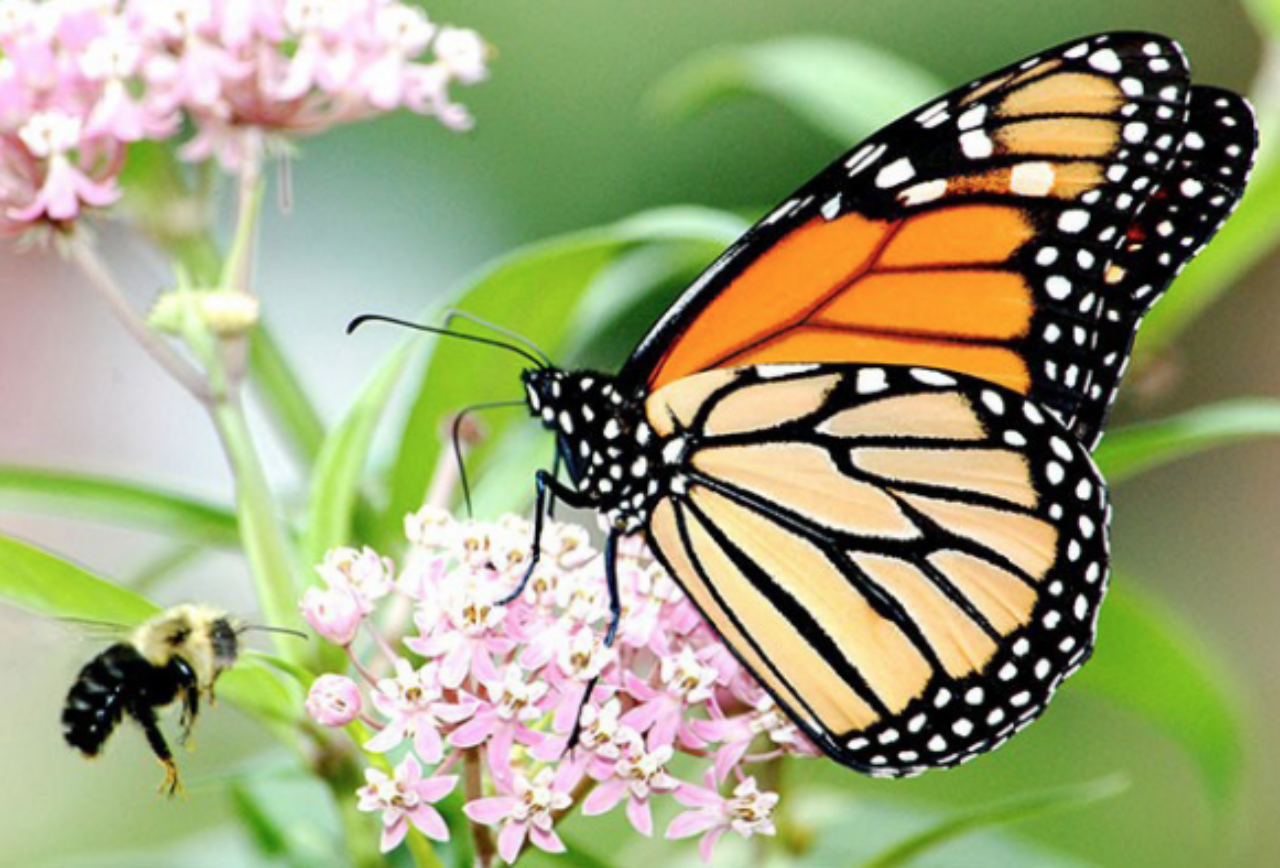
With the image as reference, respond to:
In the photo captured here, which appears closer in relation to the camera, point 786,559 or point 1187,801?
point 786,559

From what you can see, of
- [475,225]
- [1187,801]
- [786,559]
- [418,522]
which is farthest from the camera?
[475,225]

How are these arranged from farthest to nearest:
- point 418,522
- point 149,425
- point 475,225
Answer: point 475,225 → point 149,425 → point 418,522

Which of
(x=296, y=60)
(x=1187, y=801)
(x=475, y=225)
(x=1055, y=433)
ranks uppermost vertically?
(x=296, y=60)

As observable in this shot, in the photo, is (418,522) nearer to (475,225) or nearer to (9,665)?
(9,665)

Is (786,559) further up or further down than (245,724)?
further up

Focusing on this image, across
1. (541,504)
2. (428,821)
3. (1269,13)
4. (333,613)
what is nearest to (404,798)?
(428,821)

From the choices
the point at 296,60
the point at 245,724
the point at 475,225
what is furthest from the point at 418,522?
the point at 475,225

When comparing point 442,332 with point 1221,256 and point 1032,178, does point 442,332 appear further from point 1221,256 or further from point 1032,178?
point 1221,256
